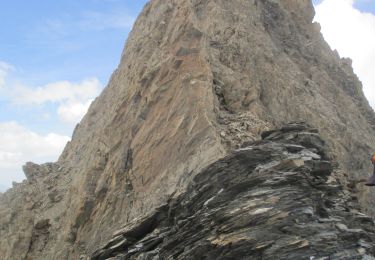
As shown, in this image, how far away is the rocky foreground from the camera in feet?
44.4

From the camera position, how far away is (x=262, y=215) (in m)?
14.1

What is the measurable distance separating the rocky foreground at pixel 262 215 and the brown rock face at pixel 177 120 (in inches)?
86.2

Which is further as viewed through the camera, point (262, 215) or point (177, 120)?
point (177, 120)

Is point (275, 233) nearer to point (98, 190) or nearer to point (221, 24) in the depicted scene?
point (98, 190)

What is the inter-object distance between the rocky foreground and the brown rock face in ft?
7.18

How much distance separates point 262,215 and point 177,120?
815cm

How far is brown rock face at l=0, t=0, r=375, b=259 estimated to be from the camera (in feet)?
69.2

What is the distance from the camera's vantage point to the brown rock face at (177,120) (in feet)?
69.2

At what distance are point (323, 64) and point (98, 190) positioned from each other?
19220mm

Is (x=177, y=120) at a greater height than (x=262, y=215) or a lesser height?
greater

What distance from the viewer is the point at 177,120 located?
70.2 ft

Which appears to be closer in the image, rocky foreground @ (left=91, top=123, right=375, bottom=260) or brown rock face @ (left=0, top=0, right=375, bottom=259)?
rocky foreground @ (left=91, top=123, right=375, bottom=260)

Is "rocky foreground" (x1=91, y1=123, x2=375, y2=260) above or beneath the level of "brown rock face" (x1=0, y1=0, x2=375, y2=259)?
beneath

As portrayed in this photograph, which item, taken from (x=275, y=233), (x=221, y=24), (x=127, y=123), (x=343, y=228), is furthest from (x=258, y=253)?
(x=221, y=24)
